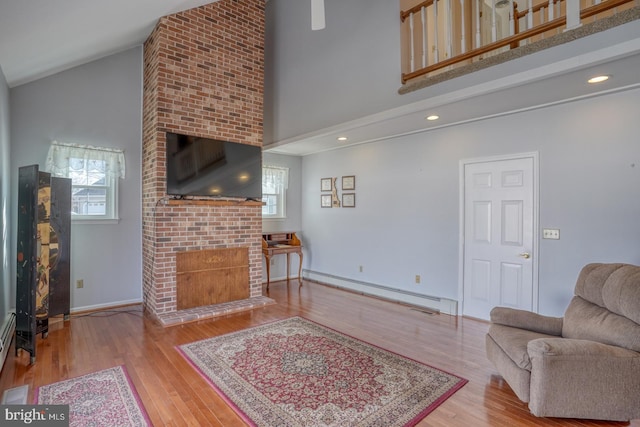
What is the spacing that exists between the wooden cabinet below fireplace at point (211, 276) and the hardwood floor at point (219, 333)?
43 centimetres

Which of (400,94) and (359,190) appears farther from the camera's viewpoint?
(359,190)

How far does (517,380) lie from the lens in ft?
7.22

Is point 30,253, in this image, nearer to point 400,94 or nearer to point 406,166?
point 400,94

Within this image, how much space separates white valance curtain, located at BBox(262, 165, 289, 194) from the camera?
6.09 metres

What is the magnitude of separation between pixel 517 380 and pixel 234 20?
5.09 meters

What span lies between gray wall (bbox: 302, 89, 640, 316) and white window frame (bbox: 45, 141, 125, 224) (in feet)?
10.6

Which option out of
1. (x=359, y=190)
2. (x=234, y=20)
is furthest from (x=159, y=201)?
(x=359, y=190)

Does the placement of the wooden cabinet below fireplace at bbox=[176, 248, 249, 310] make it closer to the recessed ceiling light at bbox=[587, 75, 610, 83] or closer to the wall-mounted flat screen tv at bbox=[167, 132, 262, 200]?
the wall-mounted flat screen tv at bbox=[167, 132, 262, 200]

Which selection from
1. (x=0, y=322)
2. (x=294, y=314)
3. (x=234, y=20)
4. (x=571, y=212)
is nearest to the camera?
(x=0, y=322)

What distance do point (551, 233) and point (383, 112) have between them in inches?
88.8

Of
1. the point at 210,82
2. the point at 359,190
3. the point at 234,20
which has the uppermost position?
the point at 234,20

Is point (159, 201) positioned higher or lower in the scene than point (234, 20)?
lower

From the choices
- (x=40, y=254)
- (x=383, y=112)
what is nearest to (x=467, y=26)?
(x=383, y=112)

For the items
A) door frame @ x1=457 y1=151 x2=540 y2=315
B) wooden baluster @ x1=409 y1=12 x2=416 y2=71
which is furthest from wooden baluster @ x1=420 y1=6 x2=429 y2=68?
door frame @ x1=457 y1=151 x2=540 y2=315
